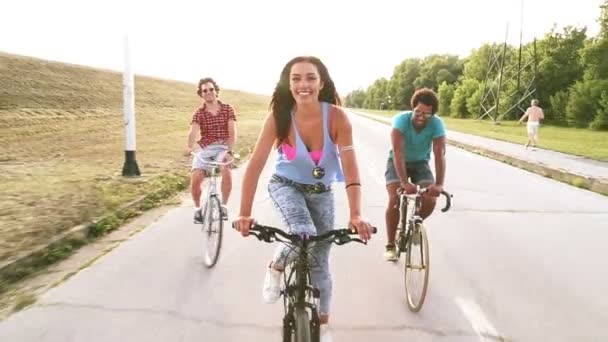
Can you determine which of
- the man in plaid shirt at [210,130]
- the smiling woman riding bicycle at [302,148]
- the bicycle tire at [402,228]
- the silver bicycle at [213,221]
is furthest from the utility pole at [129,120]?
the smiling woman riding bicycle at [302,148]

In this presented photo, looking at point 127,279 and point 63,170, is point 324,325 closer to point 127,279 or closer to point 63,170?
point 127,279

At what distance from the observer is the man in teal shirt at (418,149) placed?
14.0 ft

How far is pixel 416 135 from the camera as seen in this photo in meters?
4.58

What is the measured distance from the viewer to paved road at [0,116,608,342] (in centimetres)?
361

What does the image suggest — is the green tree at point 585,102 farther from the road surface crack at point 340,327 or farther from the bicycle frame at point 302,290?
the bicycle frame at point 302,290

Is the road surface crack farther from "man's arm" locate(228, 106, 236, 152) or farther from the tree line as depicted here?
the tree line

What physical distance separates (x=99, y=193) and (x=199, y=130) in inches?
126

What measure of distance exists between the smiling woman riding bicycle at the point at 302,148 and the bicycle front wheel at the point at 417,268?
1.27 metres

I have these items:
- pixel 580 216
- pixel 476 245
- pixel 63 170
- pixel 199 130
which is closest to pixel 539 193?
pixel 580 216

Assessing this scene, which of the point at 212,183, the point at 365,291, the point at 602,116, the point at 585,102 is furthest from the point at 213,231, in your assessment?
the point at 585,102

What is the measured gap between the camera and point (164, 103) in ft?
174

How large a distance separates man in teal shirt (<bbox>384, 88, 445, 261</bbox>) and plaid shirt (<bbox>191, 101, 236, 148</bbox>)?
2058mm

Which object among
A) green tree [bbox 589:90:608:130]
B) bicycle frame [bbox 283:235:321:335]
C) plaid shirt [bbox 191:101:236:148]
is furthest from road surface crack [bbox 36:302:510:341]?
green tree [bbox 589:90:608:130]

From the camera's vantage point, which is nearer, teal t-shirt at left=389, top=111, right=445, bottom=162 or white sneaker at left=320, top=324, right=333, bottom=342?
white sneaker at left=320, top=324, right=333, bottom=342
